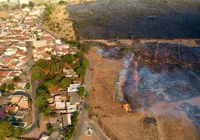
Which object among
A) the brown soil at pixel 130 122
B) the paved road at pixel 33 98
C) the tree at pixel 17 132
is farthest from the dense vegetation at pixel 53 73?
the tree at pixel 17 132

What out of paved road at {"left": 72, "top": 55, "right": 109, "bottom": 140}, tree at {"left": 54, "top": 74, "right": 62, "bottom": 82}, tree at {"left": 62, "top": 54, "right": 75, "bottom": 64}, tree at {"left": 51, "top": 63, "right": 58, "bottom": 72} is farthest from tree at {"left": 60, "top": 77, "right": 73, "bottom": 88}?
tree at {"left": 62, "top": 54, "right": 75, "bottom": 64}

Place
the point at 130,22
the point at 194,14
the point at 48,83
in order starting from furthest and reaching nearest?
1. the point at 194,14
2. the point at 130,22
3. the point at 48,83

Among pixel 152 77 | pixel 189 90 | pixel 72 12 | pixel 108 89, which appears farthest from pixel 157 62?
pixel 72 12

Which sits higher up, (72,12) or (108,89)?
(72,12)

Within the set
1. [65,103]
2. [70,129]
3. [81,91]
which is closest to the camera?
[70,129]

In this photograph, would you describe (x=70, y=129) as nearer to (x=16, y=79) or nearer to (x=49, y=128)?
(x=49, y=128)

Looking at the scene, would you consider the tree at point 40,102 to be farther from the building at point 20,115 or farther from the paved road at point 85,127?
the paved road at point 85,127

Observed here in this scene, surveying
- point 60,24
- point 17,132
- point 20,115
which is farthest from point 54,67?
point 60,24

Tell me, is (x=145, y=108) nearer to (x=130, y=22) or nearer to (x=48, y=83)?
(x=48, y=83)
